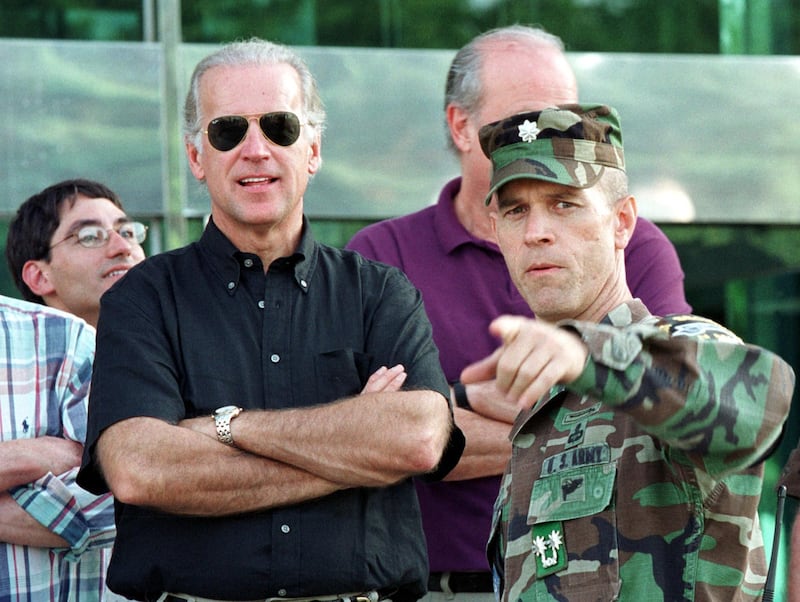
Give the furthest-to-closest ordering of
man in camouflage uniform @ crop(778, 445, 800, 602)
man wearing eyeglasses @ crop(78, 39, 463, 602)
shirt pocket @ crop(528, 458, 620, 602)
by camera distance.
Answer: man wearing eyeglasses @ crop(78, 39, 463, 602)
man in camouflage uniform @ crop(778, 445, 800, 602)
shirt pocket @ crop(528, 458, 620, 602)

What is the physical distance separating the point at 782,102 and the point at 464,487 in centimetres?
455

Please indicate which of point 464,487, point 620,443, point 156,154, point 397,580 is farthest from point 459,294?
point 156,154

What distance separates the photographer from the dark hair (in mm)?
5008

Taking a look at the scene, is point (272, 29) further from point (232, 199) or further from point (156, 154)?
point (232, 199)

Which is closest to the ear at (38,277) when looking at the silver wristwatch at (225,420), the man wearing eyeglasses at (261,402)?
the man wearing eyeglasses at (261,402)

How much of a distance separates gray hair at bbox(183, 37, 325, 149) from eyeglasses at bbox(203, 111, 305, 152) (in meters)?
0.07

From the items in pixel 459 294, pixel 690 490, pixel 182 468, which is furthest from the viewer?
pixel 459 294

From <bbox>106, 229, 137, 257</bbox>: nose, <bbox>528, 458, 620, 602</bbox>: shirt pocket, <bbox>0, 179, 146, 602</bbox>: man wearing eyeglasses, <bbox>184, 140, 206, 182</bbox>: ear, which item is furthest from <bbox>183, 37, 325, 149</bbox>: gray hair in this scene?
<bbox>528, 458, 620, 602</bbox>: shirt pocket

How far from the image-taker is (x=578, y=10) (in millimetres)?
7891

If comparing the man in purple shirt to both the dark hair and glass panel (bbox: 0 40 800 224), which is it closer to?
the dark hair

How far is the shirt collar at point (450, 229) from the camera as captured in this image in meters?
4.43

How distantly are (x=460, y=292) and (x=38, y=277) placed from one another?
63.5 inches

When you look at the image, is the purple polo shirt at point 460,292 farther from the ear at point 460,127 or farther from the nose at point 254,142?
the nose at point 254,142

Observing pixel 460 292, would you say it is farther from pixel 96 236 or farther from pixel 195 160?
pixel 96 236
